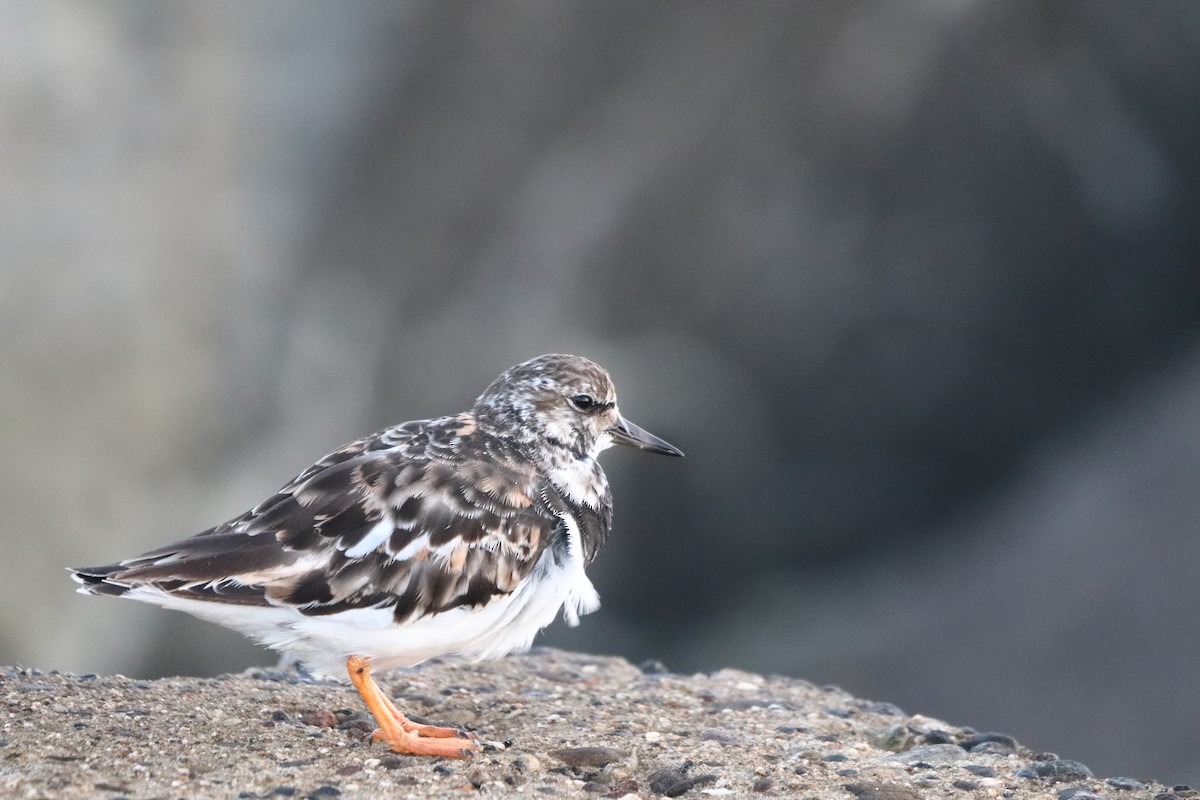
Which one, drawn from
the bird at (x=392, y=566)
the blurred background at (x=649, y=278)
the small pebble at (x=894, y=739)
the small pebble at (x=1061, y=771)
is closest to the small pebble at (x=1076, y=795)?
the small pebble at (x=1061, y=771)

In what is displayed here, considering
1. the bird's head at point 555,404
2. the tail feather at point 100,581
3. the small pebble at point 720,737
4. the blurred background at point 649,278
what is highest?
the blurred background at point 649,278

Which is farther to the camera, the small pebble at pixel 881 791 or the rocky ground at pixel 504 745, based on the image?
the small pebble at pixel 881 791

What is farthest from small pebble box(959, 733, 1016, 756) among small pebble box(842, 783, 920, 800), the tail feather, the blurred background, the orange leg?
the blurred background

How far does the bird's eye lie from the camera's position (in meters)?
5.66

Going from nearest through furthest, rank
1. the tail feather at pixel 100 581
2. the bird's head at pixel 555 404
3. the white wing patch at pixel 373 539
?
the tail feather at pixel 100 581
the white wing patch at pixel 373 539
the bird's head at pixel 555 404

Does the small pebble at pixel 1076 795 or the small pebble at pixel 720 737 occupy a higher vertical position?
the small pebble at pixel 720 737

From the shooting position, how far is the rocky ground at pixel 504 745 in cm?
431

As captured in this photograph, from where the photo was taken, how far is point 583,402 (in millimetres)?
5680

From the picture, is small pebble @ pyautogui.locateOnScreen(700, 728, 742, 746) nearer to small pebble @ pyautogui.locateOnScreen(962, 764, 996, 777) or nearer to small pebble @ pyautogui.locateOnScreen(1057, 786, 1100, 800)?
small pebble @ pyautogui.locateOnScreen(962, 764, 996, 777)

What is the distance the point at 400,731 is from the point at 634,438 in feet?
6.06

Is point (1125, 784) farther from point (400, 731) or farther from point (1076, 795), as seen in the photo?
point (400, 731)

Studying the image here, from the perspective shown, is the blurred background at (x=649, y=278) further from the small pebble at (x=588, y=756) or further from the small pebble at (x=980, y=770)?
the small pebble at (x=588, y=756)

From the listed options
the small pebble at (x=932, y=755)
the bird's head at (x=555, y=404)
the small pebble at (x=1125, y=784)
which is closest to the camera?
the small pebble at (x=1125, y=784)

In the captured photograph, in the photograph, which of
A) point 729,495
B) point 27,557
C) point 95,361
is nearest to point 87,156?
point 95,361
